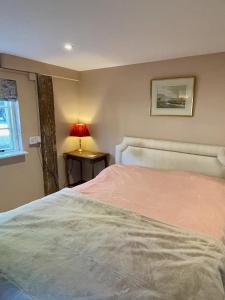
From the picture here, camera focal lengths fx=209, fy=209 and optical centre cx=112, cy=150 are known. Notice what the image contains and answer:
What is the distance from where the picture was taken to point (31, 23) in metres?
1.67

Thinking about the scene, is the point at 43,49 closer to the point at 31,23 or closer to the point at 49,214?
the point at 31,23

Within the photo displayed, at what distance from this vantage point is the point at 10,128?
2885 millimetres

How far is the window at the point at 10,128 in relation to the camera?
2812mm

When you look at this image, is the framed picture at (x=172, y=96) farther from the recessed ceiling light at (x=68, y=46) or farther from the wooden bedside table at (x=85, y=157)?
the recessed ceiling light at (x=68, y=46)

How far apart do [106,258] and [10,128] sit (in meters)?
2.36

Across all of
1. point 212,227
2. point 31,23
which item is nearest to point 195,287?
point 212,227

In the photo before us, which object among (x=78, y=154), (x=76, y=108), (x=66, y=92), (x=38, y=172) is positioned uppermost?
(x=66, y=92)

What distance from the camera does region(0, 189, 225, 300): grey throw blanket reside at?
1.00m

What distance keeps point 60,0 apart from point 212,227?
1879mm

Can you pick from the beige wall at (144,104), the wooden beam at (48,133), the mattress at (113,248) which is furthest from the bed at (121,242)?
the wooden beam at (48,133)

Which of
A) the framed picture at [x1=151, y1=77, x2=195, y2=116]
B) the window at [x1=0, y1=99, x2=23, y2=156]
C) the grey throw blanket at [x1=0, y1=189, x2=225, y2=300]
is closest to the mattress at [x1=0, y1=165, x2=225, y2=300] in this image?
the grey throw blanket at [x1=0, y1=189, x2=225, y2=300]

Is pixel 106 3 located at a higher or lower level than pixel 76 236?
higher

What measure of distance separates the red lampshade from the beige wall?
0.18m

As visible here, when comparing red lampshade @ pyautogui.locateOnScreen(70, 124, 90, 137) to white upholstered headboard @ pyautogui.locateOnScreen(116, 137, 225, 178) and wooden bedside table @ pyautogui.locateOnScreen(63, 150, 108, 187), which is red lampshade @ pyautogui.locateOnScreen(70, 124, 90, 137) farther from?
white upholstered headboard @ pyautogui.locateOnScreen(116, 137, 225, 178)
